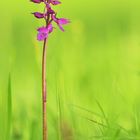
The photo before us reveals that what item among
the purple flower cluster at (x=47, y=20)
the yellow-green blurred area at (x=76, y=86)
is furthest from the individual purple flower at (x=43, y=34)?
the yellow-green blurred area at (x=76, y=86)

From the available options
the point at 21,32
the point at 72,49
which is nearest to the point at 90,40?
the point at 21,32

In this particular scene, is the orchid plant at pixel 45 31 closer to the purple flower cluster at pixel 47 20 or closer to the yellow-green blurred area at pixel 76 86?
the purple flower cluster at pixel 47 20

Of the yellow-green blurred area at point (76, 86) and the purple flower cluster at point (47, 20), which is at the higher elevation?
the purple flower cluster at point (47, 20)

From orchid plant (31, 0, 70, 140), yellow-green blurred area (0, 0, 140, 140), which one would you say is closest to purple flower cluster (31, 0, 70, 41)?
orchid plant (31, 0, 70, 140)

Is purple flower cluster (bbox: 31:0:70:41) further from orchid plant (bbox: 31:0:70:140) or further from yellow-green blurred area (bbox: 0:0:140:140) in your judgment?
yellow-green blurred area (bbox: 0:0:140:140)

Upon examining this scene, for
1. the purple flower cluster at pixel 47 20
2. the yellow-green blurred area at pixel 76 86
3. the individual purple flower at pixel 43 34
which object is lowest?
the yellow-green blurred area at pixel 76 86

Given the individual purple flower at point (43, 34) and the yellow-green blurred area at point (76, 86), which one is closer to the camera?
the individual purple flower at point (43, 34)

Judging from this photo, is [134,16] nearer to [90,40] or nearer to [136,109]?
[90,40]

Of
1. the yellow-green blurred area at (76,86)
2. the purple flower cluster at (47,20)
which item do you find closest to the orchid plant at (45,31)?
the purple flower cluster at (47,20)

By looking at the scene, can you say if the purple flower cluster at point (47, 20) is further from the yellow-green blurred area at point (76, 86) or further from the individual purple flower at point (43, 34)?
the yellow-green blurred area at point (76, 86)

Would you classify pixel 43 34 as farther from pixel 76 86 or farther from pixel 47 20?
pixel 76 86
